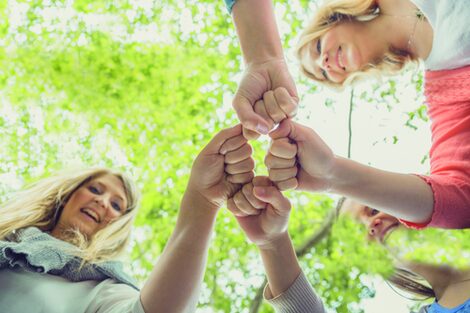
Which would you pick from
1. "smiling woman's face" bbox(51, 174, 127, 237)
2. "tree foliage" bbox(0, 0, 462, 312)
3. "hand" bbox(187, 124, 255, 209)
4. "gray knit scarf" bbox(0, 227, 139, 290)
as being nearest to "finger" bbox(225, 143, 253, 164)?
"hand" bbox(187, 124, 255, 209)

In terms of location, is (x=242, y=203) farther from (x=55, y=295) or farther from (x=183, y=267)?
(x=55, y=295)

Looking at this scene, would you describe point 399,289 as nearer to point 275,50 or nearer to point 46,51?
point 275,50

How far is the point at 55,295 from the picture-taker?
1.32m

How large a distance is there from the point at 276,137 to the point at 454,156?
1.61 feet

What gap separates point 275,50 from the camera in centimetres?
132

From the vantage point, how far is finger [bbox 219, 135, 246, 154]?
125cm

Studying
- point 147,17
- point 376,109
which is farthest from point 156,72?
point 376,109

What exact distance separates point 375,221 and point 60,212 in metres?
1.23

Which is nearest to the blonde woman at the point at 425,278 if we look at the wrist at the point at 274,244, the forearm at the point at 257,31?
the wrist at the point at 274,244

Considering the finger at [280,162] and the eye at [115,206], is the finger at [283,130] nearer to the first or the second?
the finger at [280,162]

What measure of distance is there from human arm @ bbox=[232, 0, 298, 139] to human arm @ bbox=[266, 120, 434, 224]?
52 millimetres

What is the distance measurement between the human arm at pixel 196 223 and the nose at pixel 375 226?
27.9 inches

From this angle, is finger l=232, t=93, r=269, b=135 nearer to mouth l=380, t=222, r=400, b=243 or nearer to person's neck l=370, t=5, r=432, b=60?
person's neck l=370, t=5, r=432, b=60

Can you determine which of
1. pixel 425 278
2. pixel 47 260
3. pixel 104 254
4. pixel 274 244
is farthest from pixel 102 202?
pixel 425 278
